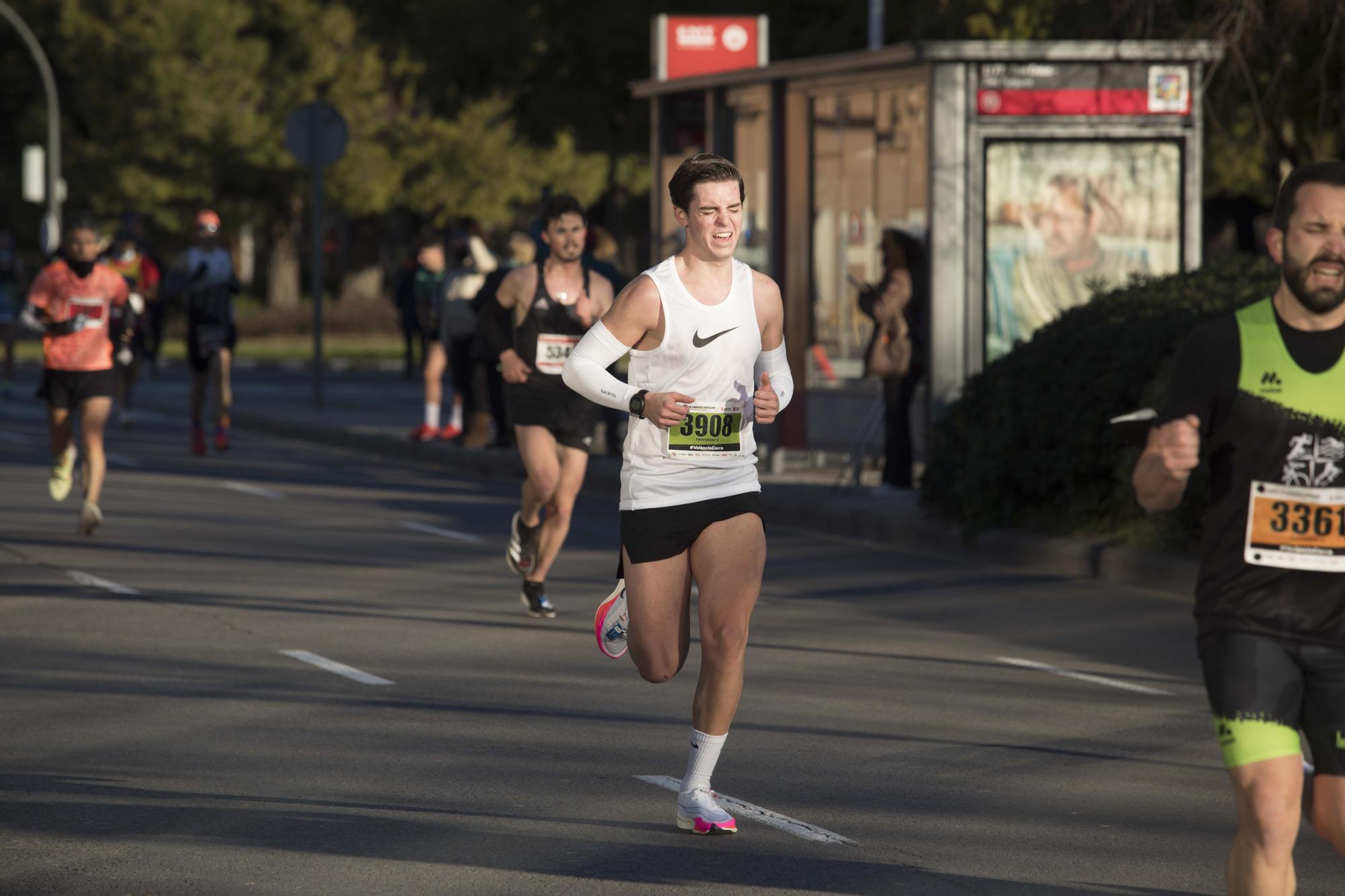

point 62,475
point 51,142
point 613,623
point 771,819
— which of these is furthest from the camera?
point 51,142

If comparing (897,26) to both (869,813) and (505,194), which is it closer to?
(869,813)

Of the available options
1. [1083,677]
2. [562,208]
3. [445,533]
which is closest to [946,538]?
[445,533]

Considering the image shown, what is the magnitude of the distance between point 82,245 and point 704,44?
868 cm

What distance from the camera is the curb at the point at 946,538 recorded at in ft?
39.3

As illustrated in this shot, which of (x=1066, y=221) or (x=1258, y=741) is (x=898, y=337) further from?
(x=1258, y=741)

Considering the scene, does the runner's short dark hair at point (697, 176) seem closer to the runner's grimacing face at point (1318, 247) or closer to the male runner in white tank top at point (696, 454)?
the male runner in white tank top at point (696, 454)

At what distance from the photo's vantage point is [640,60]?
2962 centimetres

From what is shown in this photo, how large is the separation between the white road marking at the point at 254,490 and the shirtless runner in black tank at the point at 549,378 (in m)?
6.06

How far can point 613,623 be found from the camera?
6.68 metres

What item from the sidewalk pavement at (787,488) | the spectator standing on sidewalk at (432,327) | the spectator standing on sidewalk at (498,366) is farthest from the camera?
the spectator standing on sidewalk at (432,327)

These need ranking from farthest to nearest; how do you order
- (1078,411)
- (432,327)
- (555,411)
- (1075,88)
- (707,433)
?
(432,327), (1075,88), (1078,411), (555,411), (707,433)

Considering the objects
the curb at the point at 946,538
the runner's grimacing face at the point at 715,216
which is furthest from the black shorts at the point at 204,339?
the runner's grimacing face at the point at 715,216

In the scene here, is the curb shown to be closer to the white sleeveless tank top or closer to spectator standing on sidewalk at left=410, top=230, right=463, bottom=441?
spectator standing on sidewalk at left=410, top=230, right=463, bottom=441

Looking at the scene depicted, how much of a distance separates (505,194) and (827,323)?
34107mm
